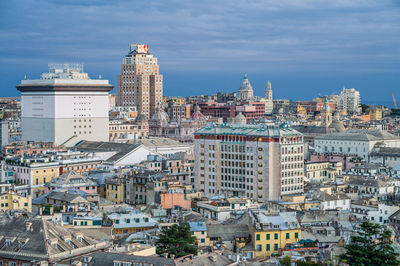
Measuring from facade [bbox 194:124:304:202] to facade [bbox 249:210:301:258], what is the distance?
113ft

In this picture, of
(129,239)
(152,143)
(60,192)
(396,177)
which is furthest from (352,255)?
(152,143)

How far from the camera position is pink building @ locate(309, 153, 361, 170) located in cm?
15688

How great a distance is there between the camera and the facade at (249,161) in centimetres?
11369

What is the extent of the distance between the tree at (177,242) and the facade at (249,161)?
40.4 m

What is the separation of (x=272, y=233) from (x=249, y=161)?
42846 mm

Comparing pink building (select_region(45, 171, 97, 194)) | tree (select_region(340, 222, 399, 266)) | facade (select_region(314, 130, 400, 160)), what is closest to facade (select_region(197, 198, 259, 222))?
pink building (select_region(45, 171, 97, 194))

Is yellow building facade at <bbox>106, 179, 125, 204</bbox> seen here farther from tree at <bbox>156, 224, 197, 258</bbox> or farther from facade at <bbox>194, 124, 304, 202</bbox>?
tree at <bbox>156, 224, 197, 258</bbox>

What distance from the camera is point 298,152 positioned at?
11688 centimetres

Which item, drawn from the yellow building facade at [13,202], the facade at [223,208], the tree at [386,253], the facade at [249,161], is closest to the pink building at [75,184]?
the yellow building facade at [13,202]

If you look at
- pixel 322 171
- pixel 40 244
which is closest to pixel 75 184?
pixel 40 244

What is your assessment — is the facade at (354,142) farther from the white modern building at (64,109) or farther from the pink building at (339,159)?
the white modern building at (64,109)

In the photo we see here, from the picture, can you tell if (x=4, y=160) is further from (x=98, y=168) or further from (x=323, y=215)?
(x=323, y=215)

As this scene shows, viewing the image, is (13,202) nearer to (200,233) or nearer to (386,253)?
(200,233)

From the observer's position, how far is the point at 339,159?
160250 millimetres
